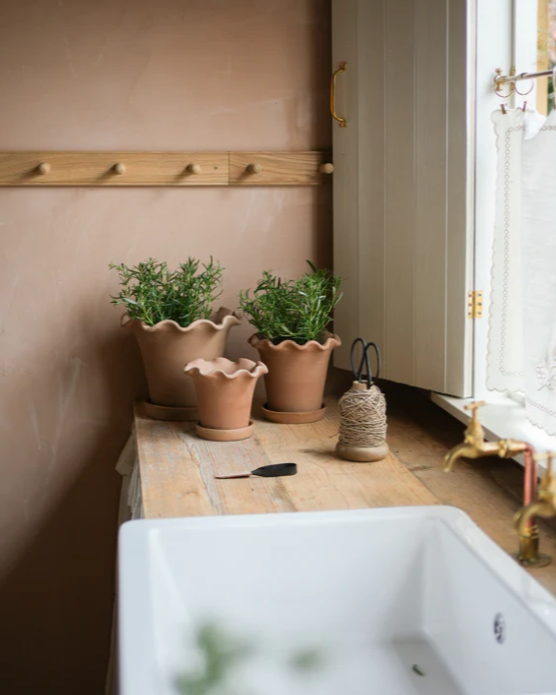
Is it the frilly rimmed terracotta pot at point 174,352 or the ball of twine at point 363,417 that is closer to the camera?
the ball of twine at point 363,417

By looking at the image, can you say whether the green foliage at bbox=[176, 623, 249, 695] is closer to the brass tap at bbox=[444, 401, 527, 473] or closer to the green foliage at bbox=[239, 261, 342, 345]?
the brass tap at bbox=[444, 401, 527, 473]

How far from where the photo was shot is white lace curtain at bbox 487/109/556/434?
53.8 inches

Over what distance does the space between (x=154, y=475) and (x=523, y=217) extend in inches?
32.1

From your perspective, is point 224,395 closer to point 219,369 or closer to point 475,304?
point 219,369

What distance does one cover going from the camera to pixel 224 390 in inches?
68.5

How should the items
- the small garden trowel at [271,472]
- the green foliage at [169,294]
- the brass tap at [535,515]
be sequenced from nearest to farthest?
the brass tap at [535,515] < the small garden trowel at [271,472] < the green foliage at [169,294]

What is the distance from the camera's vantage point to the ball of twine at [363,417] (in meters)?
1.59

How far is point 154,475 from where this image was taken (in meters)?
1.56

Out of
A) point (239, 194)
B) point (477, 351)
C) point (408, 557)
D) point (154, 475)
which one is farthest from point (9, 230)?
point (408, 557)

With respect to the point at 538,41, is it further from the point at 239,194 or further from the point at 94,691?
the point at 94,691

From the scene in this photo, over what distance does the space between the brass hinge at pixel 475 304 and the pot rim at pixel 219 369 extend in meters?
0.44

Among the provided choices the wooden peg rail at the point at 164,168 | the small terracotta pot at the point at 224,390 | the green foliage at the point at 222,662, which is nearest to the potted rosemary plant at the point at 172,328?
the small terracotta pot at the point at 224,390

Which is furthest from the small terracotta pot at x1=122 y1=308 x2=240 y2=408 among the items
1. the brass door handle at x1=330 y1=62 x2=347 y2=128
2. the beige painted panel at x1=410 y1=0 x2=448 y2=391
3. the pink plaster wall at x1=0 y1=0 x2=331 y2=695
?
the brass door handle at x1=330 y1=62 x2=347 y2=128

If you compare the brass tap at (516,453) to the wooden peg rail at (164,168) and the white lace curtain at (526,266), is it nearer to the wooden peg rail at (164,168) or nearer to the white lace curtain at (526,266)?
the white lace curtain at (526,266)
